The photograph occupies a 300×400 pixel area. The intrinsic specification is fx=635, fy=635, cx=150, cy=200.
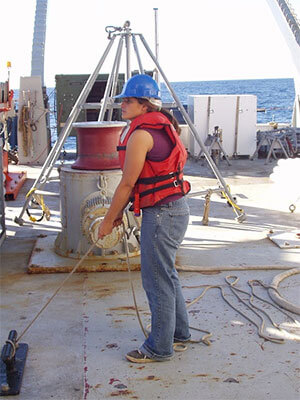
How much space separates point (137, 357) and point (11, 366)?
78 centimetres

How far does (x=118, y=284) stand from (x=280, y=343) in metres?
Answer: 1.78

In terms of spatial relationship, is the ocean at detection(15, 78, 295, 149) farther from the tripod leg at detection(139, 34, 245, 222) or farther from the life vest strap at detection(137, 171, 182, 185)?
the life vest strap at detection(137, 171, 182, 185)

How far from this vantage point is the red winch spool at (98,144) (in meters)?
6.12

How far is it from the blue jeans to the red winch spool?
7.68 ft

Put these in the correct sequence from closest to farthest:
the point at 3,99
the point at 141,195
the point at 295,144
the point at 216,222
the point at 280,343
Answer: the point at 141,195, the point at 280,343, the point at 216,222, the point at 3,99, the point at 295,144

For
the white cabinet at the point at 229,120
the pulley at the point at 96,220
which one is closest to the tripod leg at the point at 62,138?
the pulley at the point at 96,220

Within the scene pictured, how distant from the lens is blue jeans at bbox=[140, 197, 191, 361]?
3.84m

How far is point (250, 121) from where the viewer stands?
49.1 feet

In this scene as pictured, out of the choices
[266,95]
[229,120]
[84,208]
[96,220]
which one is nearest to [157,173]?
[96,220]

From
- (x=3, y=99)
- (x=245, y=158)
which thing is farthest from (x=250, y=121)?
(x=3, y=99)

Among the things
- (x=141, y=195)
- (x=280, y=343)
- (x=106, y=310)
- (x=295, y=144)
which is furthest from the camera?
(x=295, y=144)

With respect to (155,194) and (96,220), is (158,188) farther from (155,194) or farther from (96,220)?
(96,220)

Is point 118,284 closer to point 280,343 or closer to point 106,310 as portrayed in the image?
point 106,310

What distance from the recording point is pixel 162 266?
3.86 m
